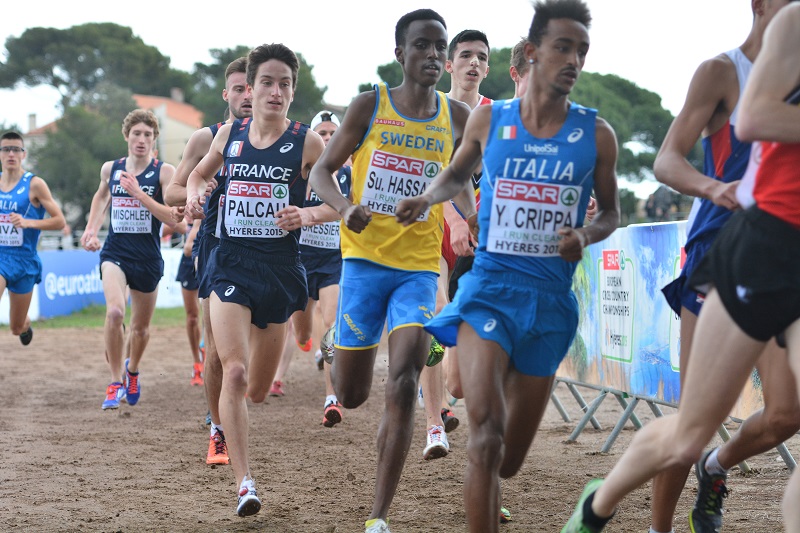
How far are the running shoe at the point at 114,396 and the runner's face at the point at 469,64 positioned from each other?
15.8 feet

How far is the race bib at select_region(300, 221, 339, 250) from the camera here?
10.8m

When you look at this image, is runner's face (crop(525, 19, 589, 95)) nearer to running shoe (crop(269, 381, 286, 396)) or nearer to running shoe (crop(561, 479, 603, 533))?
running shoe (crop(561, 479, 603, 533))

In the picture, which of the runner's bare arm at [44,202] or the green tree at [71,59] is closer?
the runner's bare arm at [44,202]

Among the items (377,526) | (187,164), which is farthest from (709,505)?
(187,164)

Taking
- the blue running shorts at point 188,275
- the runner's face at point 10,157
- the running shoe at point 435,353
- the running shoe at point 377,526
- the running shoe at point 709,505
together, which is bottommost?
the running shoe at point 377,526

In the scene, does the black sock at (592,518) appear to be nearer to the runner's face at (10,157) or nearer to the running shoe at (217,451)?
the running shoe at (217,451)

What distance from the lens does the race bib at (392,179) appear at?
555 cm

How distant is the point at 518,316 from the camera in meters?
4.37

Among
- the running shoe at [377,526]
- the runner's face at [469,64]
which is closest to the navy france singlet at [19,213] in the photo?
the runner's face at [469,64]

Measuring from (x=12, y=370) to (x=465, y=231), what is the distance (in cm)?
1035

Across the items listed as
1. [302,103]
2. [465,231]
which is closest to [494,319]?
[465,231]

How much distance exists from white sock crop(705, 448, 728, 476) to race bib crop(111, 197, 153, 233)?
7.02m

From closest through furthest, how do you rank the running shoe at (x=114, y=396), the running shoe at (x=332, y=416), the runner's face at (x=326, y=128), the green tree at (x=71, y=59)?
the running shoe at (x=332, y=416) → the running shoe at (x=114, y=396) → the runner's face at (x=326, y=128) → the green tree at (x=71, y=59)

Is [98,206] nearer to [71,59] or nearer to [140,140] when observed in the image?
[140,140]
